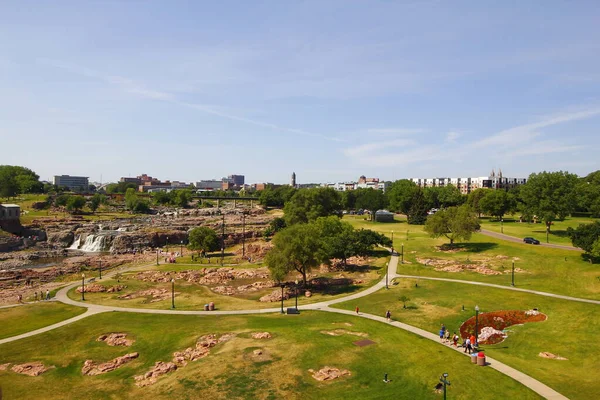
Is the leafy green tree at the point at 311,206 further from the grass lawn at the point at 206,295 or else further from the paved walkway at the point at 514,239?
the paved walkway at the point at 514,239

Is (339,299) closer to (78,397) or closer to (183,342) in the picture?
(183,342)

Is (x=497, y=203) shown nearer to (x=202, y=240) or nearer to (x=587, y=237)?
(x=587, y=237)

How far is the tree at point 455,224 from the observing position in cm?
7406

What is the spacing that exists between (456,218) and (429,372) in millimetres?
52802

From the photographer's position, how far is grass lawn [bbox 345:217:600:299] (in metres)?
51.6

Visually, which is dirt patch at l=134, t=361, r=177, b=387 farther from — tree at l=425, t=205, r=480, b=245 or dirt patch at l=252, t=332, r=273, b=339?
tree at l=425, t=205, r=480, b=245

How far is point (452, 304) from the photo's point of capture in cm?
4606

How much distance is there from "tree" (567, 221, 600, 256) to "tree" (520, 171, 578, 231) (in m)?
17.2

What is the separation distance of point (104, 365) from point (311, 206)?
82250mm

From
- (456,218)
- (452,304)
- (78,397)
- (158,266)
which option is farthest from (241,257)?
(78,397)

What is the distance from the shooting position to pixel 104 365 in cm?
3275

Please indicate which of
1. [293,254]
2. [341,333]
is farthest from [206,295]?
[341,333]

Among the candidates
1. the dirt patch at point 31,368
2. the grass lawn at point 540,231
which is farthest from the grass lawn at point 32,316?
the grass lawn at point 540,231

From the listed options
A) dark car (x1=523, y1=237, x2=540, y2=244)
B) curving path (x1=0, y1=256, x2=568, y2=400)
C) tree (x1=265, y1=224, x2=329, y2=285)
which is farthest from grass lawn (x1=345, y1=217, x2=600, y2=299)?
tree (x1=265, y1=224, x2=329, y2=285)
